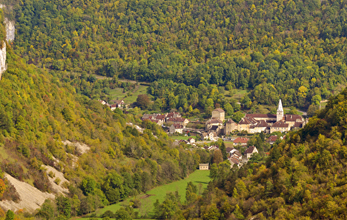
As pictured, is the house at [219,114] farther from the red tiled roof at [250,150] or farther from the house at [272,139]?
the red tiled roof at [250,150]

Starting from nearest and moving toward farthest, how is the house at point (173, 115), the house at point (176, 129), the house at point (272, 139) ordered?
the house at point (272, 139)
the house at point (176, 129)
the house at point (173, 115)

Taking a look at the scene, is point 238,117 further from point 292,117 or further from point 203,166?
point 203,166

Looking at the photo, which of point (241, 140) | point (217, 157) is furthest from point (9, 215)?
point (241, 140)

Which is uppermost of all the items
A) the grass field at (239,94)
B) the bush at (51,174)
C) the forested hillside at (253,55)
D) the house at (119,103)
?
the forested hillside at (253,55)

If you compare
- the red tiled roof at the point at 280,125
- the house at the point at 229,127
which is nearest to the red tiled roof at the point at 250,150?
the house at the point at 229,127

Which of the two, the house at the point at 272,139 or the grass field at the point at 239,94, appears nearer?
the house at the point at 272,139
